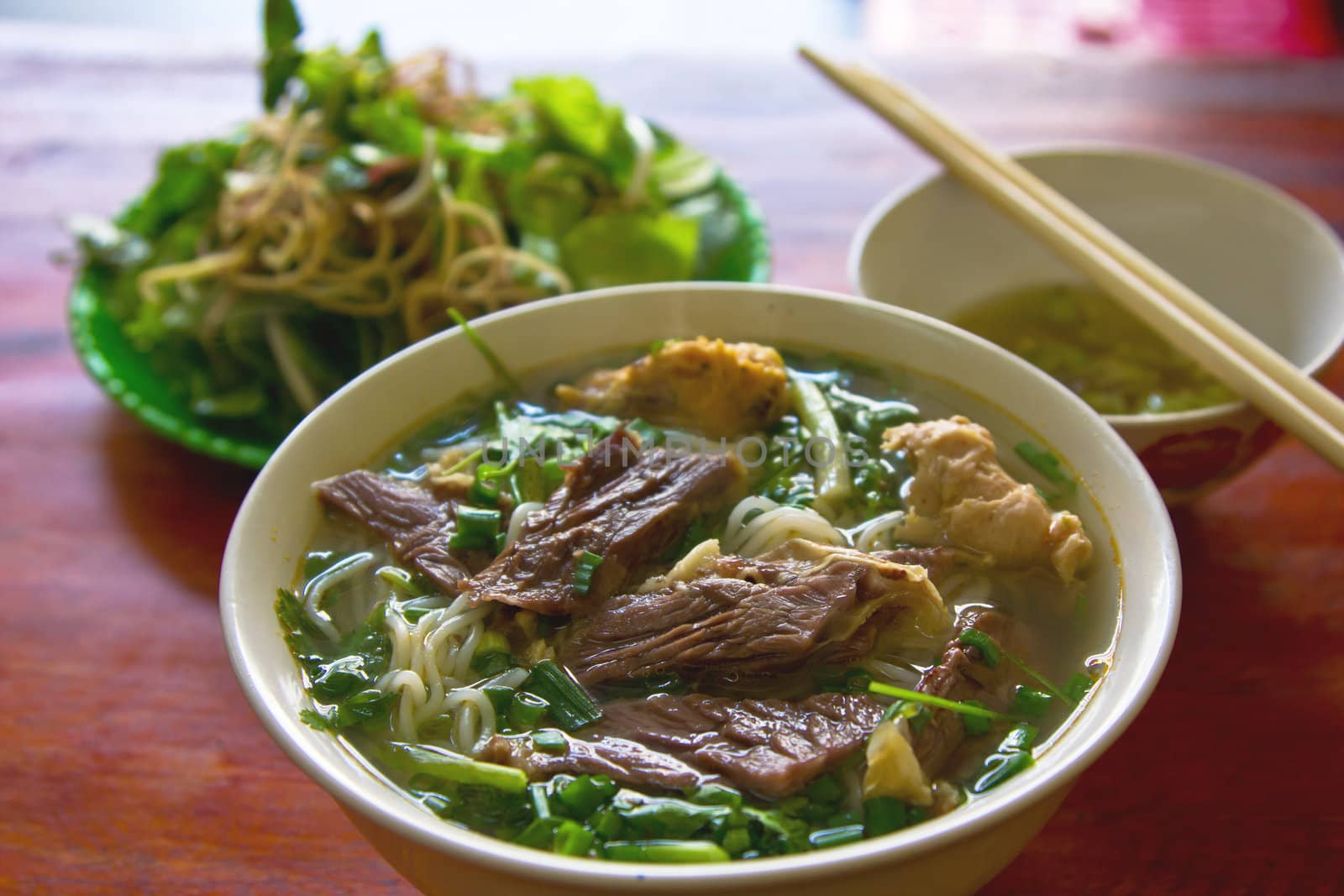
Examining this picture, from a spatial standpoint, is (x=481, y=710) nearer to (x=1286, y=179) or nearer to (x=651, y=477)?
(x=651, y=477)

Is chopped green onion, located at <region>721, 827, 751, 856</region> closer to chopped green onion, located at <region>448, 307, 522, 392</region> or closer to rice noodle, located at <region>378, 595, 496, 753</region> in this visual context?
rice noodle, located at <region>378, 595, 496, 753</region>

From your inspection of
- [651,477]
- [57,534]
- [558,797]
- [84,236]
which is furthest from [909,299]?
[84,236]

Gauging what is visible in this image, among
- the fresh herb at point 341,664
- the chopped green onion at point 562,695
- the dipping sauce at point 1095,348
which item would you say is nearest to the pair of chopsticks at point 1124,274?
the dipping sauce at point 1095,348

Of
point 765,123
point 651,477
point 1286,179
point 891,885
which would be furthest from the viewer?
point 765,123

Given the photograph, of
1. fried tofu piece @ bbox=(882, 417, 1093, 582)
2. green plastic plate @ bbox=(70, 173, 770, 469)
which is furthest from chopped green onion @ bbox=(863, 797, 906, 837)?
green plastic plate @ bbox=(70, 173, 770, 469)

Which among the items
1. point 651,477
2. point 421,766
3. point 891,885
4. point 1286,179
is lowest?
point 421,766

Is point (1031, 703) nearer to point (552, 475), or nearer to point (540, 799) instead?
point (540, 799)

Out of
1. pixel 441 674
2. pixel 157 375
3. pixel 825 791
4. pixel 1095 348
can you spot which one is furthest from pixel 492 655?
pixel 157 375
